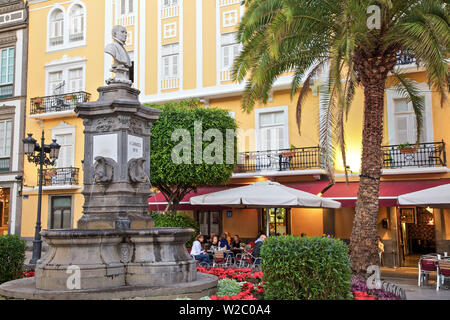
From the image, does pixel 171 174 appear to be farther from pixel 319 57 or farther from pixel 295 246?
pixel 295 246

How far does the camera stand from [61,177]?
22.8 meters

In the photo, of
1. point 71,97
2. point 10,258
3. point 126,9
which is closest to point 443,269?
point 10,258

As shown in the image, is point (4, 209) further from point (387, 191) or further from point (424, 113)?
point (424, 113)

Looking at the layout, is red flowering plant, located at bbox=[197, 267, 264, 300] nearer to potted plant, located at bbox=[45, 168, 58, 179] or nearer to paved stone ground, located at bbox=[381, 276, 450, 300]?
paved stone ground, located at bbox=[381, 276, 450, 300]

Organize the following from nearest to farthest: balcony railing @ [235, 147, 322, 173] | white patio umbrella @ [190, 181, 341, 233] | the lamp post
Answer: white patio umbrella @ [190, 181, 341, 233] < the lamp post < balcony railing @ [235, 147, 322, 173]

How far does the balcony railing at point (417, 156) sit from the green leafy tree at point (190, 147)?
5.76 meters

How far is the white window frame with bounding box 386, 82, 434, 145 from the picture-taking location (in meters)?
16.7

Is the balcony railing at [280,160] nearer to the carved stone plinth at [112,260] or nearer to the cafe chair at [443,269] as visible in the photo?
the cafe chair at [443,269]

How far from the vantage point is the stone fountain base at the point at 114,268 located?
6617 mm

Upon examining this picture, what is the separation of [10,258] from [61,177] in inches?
569

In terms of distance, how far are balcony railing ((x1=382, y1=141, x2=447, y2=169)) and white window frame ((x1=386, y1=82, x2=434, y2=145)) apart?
42 centimetres

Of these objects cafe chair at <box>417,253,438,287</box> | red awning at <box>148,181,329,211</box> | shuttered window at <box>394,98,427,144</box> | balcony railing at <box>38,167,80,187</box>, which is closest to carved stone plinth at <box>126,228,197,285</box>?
cafe chair at <box>417,253,438,287</box>

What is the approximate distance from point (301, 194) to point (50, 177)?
46.2ft

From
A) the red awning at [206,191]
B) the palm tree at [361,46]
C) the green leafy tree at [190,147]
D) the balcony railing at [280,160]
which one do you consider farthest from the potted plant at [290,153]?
the palm tree at [361,46]
